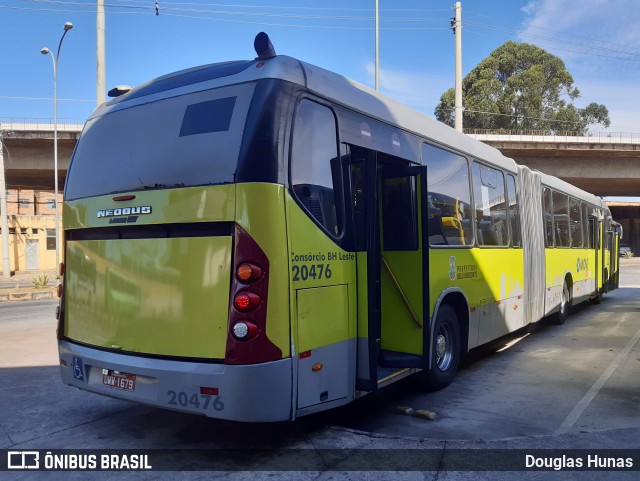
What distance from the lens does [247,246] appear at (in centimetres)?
416

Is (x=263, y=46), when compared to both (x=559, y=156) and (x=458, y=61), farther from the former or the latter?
(x=559, y=156)

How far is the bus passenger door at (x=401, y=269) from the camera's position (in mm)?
5914

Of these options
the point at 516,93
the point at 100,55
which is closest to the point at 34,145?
the point at 100,55

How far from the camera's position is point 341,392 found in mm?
4848

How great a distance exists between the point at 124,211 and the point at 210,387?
1698mm

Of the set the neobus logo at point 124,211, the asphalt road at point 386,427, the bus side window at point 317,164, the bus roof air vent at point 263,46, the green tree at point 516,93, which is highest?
the green tree at point 516,93

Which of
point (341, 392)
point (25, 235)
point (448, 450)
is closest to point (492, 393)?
point (448, 450)

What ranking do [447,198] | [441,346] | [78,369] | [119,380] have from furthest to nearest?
[447,198], [441,346], [78,369], [119,380]

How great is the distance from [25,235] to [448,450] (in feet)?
151

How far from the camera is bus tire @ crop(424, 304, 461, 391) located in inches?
259

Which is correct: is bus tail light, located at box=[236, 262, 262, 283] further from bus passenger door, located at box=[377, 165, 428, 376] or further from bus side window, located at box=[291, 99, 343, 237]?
bus passenger door, located at box=[377, 165, 428, 376]

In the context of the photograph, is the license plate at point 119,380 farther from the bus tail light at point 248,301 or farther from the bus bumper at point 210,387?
the bus tail light at point 248,301

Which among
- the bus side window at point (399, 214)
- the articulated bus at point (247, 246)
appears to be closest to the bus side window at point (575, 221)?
the articulated bus at point (247, 246)

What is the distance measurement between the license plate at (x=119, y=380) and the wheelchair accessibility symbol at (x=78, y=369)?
13.2 inches
